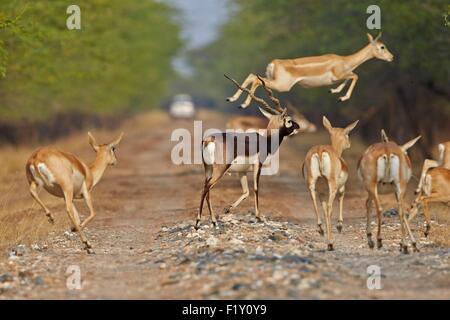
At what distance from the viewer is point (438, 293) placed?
35.3ft

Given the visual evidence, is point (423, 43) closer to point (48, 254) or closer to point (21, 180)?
point (21, 180)

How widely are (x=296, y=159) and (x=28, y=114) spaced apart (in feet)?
37.2

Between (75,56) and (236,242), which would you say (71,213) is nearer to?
(236,242)

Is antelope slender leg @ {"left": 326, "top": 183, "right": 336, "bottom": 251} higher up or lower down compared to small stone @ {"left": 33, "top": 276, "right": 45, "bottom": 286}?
higher up

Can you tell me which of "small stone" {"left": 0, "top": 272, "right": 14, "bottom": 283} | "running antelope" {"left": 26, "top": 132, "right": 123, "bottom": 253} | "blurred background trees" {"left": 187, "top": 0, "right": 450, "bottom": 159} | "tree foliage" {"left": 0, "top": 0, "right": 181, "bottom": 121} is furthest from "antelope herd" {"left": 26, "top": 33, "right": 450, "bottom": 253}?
"blurred background trees" {"left": 187, "top": 0, "right": 450, "bottom": 159}

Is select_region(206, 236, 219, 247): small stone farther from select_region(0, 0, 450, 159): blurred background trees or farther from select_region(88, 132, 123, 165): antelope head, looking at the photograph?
select_region(0, 0, 450, 159): blurred background trees

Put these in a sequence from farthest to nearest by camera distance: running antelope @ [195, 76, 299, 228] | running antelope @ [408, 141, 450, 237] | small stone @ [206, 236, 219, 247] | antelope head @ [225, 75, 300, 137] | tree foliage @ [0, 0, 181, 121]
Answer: tree foliage @ [0, 0, 181, 121] → antelope head @ [225, 75, 300, 137] → running antelope @ [195, 76, 299, 228] → running antelope @ [408, 141, 450, 237] → small stone @ [206, 236, 219, 247]

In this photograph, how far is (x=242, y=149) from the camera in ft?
54.6

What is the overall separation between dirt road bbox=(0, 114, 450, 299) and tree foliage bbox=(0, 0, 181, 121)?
400 centimetres

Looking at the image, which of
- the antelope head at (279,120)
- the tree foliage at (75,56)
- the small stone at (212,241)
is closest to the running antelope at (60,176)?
the small stone at (212,241)

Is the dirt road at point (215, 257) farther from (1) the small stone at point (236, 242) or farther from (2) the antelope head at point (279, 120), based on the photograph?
(2) the antelope head at point (279, 120)

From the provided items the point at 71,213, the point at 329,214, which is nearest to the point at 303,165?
the point at 329,214

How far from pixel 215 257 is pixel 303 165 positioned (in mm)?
3113

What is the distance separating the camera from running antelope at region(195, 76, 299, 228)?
1608cm
